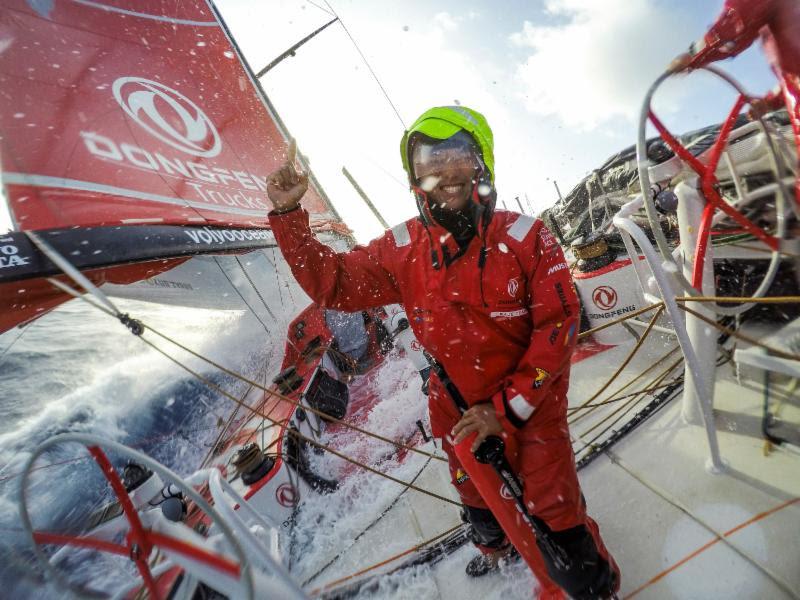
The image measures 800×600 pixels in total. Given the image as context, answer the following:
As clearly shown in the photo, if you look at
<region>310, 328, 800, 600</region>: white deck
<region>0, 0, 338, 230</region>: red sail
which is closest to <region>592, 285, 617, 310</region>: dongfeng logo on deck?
<region>310, 328, 800, 600</region>: white deck

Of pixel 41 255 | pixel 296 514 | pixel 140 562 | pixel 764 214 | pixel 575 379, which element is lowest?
pixel 575 379

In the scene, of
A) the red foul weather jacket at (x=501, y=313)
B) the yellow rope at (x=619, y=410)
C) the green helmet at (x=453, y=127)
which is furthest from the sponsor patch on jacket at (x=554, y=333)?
the yellow rope at (x=619, y=410)

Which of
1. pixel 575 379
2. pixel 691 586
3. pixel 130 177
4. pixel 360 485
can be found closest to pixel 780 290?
pixel 575 379

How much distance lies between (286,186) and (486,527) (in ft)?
6.97

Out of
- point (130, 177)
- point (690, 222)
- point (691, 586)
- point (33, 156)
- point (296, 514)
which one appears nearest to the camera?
point (691, 586)

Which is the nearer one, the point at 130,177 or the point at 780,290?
the point at 130,177

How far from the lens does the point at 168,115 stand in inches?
168

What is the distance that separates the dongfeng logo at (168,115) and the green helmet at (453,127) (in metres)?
3.55

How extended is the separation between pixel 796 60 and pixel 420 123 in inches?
53.2

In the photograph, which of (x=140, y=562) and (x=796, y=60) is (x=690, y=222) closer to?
(x=796, y=60)

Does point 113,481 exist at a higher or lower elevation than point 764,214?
higher

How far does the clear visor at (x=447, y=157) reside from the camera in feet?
5.71

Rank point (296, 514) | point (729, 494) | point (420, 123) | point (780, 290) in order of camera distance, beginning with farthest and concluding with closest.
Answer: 1. point (296, 514)
2. point (780, 290)
3. point (729, 494)
4. point (420, 123)

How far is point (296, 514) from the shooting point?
4062 millimetres
